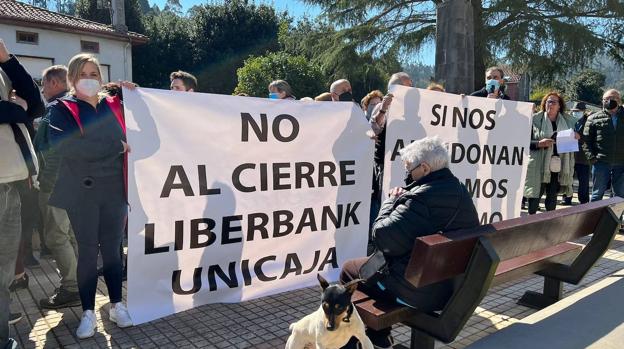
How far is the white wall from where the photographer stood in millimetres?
22391

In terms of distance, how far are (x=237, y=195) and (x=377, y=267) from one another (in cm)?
142

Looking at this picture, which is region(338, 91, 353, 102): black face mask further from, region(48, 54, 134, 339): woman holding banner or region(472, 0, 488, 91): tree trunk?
region(472, 0, 488, 91): tree trunk

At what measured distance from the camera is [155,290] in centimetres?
363

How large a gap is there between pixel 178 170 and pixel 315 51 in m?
16.2

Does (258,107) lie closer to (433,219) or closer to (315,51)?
(433,219)

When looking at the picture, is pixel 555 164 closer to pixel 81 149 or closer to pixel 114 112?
pixel 114 112

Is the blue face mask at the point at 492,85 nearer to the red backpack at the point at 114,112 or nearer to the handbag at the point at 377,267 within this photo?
the handbag at the point at 377,267

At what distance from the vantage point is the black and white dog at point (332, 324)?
2.51 meters

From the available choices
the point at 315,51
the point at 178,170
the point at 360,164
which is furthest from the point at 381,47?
the point at 178,170

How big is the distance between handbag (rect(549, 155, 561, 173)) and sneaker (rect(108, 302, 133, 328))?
5.34m

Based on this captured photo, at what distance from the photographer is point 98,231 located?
3.53 metres

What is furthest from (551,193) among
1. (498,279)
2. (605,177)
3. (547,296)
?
(498,279)

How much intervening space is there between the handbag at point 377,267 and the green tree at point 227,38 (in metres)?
31.2

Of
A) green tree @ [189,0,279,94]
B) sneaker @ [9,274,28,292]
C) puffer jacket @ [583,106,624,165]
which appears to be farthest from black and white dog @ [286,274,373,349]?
green tree @ [189,0,279,94]
